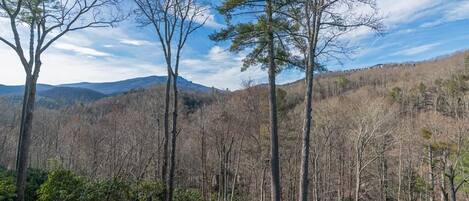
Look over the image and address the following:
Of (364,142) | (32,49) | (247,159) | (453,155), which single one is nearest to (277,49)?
(32,49)

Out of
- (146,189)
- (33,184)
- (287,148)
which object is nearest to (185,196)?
(146,189)

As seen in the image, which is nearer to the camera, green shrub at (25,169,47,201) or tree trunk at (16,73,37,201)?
tree trunk at (16,73,37,201)

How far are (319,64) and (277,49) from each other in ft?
5.67

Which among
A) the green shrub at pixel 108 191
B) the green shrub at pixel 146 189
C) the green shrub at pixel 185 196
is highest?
the green shrub at pixel 108 191

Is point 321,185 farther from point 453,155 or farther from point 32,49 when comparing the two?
point 32,49

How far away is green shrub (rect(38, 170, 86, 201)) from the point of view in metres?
9.71

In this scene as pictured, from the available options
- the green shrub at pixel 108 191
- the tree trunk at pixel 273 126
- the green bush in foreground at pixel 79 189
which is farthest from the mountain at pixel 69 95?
the tree trunk at pixel 273 126

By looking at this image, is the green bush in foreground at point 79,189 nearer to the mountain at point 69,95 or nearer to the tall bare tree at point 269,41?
the tall bare tree at point 269,41

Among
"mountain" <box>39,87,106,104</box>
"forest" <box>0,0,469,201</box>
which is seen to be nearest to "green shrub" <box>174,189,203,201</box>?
"forest" <box>0,0,469,201</box>

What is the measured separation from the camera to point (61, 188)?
9.99 metres

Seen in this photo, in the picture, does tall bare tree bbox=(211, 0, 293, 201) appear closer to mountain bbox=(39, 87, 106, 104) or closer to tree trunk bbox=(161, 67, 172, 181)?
tree trunk bbox=(161, 67, 172, 181)

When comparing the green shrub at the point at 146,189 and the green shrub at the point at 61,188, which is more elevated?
the green shrub at the point at 61,188

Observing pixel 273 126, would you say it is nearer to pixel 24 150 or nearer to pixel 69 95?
pixel 24 150

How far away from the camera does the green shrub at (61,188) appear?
31.9 feet
